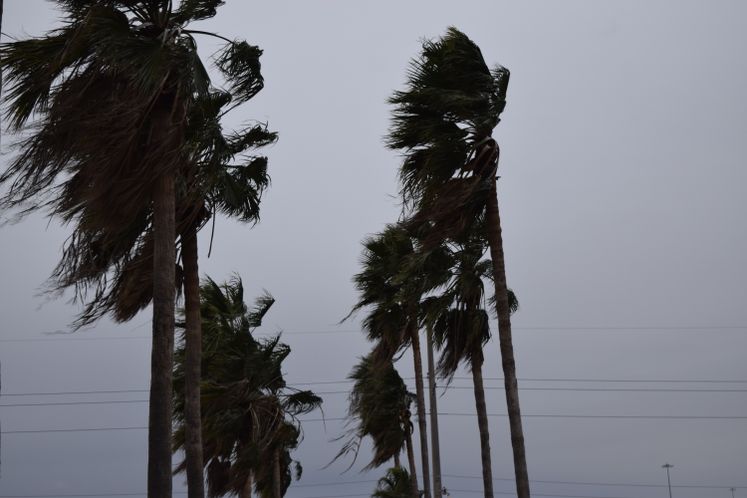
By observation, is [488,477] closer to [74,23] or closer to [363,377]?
[363,377]

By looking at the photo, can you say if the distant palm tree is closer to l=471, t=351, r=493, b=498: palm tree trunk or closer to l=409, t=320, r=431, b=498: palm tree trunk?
l=471, t=351, r=493, b=498: palm tree trunk

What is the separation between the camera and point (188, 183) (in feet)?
38.5

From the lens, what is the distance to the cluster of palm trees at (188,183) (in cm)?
976

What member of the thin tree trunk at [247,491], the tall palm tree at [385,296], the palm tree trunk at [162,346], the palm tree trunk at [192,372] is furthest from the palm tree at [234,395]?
the palm tree trunk at [162,346]

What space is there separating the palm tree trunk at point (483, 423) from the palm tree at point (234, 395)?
489 centimetres

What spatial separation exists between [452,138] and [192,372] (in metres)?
5.41

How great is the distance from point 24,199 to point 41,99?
114 cm

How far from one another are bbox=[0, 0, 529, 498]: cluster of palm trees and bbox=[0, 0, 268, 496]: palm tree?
0.06 ft

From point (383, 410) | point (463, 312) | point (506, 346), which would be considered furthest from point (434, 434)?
point (506, 346)

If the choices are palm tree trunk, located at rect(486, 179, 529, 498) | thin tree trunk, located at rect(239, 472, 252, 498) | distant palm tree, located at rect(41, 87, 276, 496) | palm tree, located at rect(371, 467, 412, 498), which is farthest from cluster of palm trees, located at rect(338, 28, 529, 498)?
palm tree, located at rect(371, 467, 412, 498)

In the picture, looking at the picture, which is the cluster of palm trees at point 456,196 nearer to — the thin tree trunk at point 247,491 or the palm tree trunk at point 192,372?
the palm tree trunk at point 192,372

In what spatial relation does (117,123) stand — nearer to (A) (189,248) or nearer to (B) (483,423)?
(A) (189,248)

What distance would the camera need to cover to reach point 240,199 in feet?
43.5

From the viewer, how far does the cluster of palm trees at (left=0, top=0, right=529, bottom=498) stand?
9758 mm
